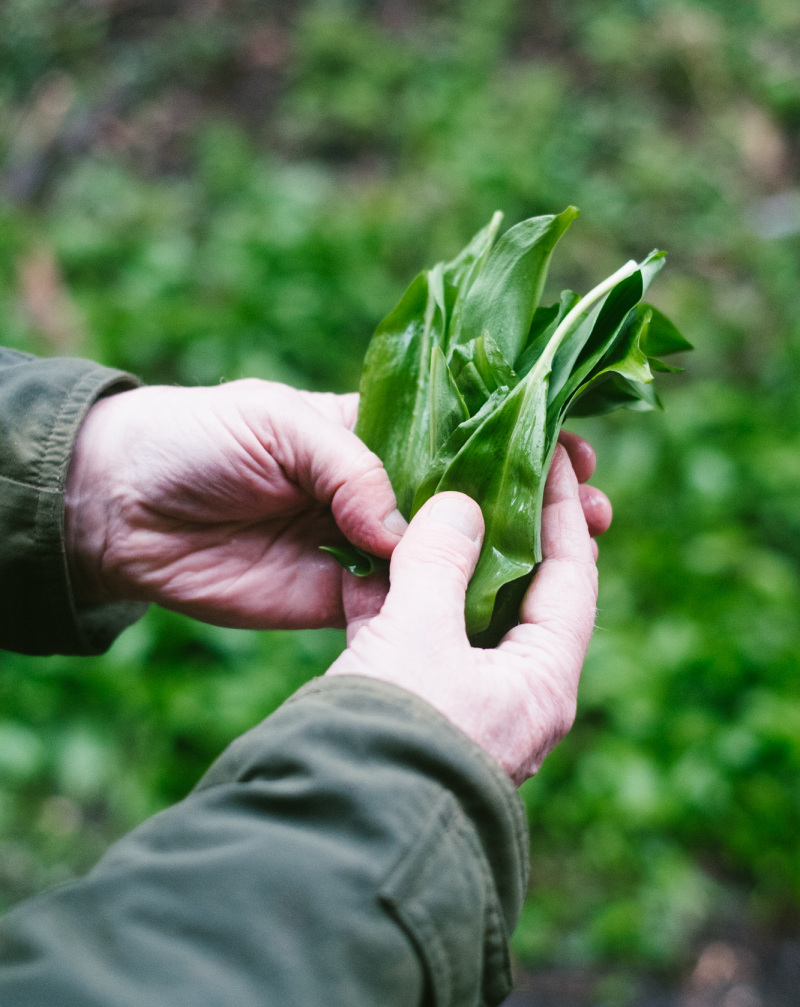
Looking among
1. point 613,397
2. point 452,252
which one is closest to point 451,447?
point 613,397

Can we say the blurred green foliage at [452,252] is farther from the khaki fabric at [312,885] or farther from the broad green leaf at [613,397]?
the khaki fabric at [312,885]

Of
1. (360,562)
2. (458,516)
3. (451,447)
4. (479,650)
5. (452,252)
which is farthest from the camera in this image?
(452,252)

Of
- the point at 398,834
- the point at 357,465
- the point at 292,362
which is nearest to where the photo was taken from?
the point at 398,834

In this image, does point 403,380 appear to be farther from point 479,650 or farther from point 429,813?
point 429,813

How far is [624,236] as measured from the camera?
3.45 m

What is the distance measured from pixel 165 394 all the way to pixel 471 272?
581 mm

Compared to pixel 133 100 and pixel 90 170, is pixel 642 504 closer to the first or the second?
pixel 90 170

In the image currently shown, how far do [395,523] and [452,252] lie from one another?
229 cm

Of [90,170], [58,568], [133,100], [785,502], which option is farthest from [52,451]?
[133,100]

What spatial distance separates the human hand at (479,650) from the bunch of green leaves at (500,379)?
59mm

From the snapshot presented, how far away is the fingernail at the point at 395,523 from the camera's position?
1175 millimetres

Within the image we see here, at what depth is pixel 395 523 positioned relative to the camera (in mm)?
1184

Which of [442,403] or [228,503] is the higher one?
[442,403]

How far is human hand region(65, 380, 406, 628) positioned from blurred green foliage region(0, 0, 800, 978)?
2.54 ft
